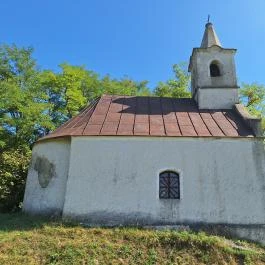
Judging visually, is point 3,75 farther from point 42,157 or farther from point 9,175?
point 42,157

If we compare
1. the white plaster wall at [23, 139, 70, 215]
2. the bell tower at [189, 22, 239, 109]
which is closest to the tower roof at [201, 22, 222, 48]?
the bell tower at [189, 22, 239, 109]

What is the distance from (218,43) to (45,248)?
14.0 m

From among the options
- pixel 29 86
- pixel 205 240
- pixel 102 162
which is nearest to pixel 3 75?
pixel 29 86

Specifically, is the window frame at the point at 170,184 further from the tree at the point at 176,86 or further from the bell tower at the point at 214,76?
the tree at the point at 176,86

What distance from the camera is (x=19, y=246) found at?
9648 mm

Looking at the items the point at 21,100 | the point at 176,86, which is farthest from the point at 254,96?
the point at 21,100

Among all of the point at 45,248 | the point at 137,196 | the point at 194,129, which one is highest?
the point at 194,129

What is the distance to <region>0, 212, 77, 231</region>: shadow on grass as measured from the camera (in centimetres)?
1123

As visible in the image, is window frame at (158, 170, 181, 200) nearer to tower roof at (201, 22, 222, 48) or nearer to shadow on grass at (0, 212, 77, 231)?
shadow on grass at (0, 212, 77, 231)

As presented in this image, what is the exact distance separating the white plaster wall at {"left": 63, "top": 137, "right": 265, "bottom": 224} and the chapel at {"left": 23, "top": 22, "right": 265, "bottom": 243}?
0.04 meters

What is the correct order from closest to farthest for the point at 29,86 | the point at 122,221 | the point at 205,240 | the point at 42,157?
1. the point at 205,240
2. the point at 122,221
3. the point at 42,157
4. the point at 29,86

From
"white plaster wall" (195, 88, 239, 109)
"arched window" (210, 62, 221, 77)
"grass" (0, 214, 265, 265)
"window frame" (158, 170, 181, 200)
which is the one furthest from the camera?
"arched window" (210, 62, 221, 77)

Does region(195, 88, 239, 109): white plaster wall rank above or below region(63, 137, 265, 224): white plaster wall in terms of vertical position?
above

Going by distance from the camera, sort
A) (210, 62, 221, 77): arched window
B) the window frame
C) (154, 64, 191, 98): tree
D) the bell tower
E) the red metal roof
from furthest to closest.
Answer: (154, 64, 191, 98): tree
(210, 62, 221, 77): arched window
the bell tower
the red metal roof
the window frame
